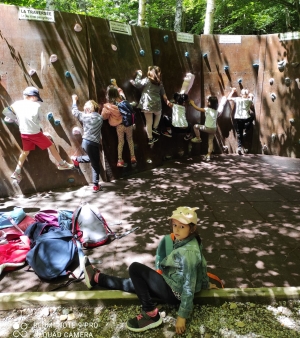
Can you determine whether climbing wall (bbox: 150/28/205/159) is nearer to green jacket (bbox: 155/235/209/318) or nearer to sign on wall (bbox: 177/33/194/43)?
sign on wall (bbox: 177/33/194/43)

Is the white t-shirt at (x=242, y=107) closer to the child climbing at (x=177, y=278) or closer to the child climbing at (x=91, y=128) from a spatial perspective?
the child climbing at (x=91, y=128)

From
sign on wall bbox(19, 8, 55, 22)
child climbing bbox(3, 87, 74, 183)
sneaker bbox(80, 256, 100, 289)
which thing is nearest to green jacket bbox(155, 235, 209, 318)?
sneaker bbox(80, 256, 100, 289)

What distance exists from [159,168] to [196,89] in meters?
2.63

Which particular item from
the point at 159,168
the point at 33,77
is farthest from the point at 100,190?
the point at 33,77

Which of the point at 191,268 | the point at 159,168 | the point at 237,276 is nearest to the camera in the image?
the point at 191,268

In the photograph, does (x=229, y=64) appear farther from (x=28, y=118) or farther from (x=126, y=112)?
(x=28, y=118)

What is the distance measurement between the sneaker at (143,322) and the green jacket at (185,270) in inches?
10.7

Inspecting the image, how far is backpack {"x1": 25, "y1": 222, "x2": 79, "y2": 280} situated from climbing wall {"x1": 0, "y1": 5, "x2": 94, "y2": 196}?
2106 millimetres

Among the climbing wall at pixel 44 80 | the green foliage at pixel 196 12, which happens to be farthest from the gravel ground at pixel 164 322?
the green foliage at pixel 196 12

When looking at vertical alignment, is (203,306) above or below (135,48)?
below

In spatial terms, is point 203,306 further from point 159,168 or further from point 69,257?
point 159,168

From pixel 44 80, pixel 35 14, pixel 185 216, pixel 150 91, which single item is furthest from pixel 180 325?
pixel 35 14

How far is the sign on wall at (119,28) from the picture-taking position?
6.38m

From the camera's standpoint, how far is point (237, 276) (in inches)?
138
